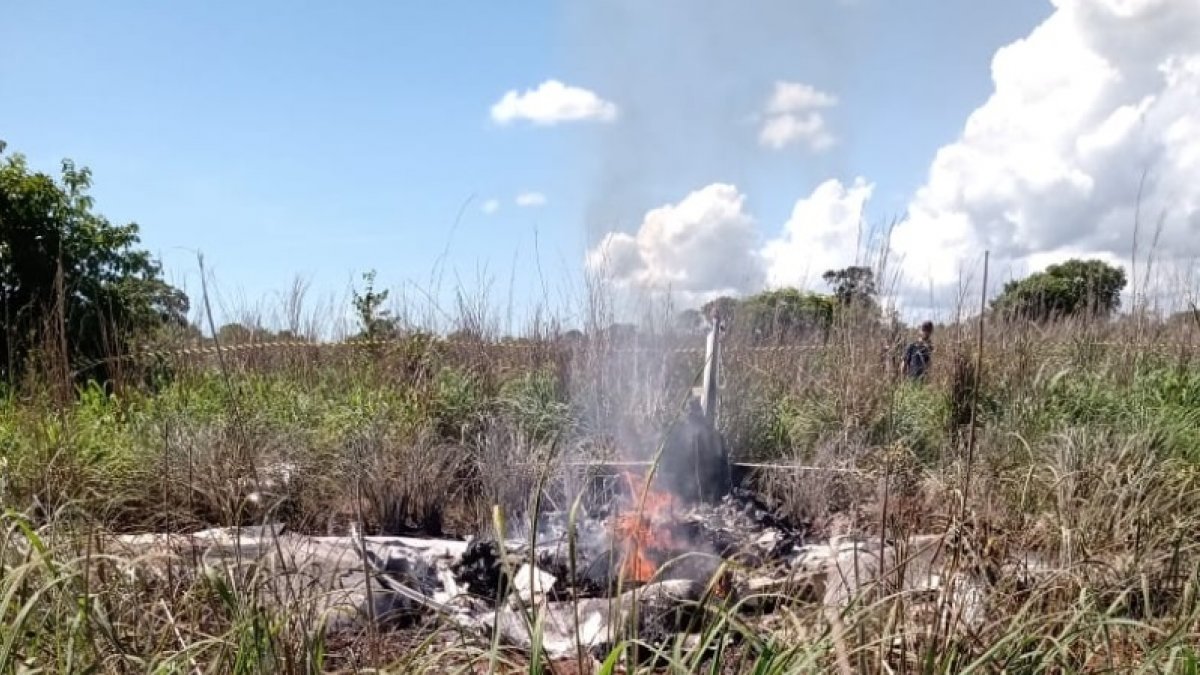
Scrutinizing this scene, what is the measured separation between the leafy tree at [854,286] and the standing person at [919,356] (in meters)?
0.50

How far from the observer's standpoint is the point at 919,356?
7.84 m

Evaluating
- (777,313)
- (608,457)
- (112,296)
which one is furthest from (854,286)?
(112,296)

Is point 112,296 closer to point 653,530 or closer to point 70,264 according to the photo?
point 70,264

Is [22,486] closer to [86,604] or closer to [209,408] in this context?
[209,408]

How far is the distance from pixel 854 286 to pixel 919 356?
2.79 ft

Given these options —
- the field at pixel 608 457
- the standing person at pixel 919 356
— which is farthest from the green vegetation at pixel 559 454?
the standing person at pixel 919 356

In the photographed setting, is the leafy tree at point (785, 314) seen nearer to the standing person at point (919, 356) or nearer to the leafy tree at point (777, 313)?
the leafy tree at point (777, 313)

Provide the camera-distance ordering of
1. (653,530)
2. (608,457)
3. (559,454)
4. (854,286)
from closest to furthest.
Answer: (653,530)
(559,454)
(608,457)
(854,286)

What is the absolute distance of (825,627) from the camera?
2.06 meters

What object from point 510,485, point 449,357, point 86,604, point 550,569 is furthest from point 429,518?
point 86,604

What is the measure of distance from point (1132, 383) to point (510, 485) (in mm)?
3983

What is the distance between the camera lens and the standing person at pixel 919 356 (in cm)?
771

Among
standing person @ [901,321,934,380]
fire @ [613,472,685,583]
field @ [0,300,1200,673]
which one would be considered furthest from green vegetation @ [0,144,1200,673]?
fire @ [613,472,685,583]

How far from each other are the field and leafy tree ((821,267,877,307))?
15.7 inches
